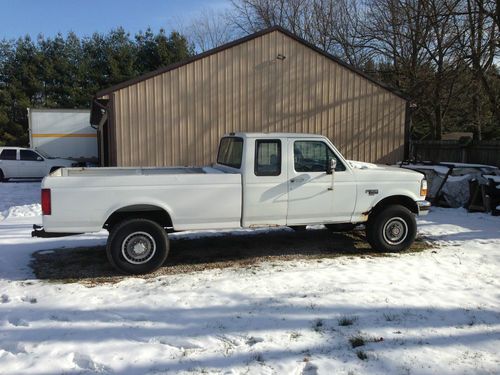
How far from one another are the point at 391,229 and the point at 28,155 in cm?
1762

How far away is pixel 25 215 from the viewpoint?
11.0 meters

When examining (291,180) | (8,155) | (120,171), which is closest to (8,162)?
(8,155)

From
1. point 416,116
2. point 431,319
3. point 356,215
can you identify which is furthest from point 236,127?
point 416,116

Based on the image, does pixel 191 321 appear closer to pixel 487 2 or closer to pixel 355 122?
pixel 355 122

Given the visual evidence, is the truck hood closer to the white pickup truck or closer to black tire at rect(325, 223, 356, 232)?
the white pickup truck

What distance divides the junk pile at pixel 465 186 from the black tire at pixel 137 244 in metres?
8.46

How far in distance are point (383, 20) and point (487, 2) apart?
811 centimetres

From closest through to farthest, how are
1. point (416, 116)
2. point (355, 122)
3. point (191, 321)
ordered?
point (191, 321) → point (355, 122) → point (416, 116)

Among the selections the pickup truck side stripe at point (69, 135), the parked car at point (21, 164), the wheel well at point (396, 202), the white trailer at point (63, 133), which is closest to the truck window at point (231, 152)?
the wheel well at point (396, 202)

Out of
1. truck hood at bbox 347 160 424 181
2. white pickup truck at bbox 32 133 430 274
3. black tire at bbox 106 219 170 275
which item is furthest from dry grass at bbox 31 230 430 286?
truck hood at bbox 347 160 424 181

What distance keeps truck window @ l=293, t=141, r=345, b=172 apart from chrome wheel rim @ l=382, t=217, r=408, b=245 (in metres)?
1.20

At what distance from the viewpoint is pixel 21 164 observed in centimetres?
1978

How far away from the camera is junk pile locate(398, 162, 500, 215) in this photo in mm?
11133

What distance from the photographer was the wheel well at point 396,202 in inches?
286
